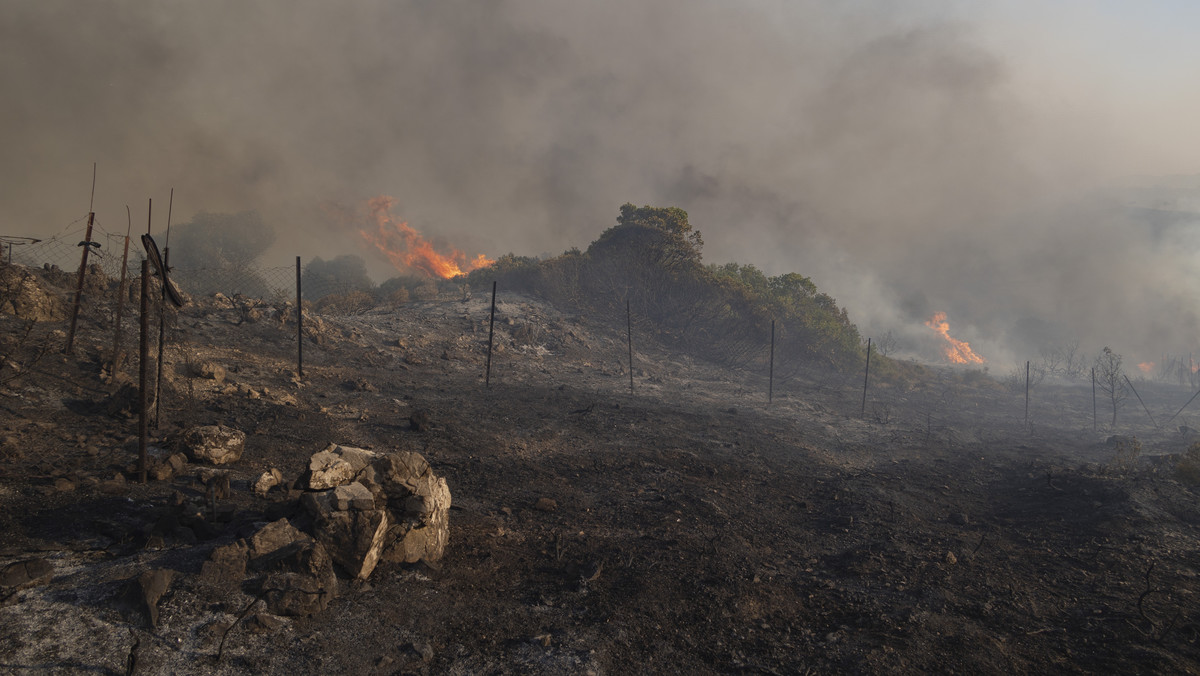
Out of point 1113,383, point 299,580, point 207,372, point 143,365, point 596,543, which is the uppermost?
point 1113,383

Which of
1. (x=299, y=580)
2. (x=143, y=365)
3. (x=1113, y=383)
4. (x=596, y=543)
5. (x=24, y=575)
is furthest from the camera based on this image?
(x=1113, y=383)

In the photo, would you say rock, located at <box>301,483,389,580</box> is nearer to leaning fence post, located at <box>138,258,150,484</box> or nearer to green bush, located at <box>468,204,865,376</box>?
leaning fence post, located at <box>138,258,150,484</box>

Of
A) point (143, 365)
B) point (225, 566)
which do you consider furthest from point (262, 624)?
point (143, 365)

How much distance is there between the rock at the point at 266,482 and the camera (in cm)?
891

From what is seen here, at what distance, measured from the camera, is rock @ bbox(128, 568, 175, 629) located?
5.02m

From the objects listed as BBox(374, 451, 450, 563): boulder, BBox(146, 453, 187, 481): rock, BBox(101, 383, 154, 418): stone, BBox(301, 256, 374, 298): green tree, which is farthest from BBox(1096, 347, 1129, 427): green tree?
BBox(301, 256, 374, 298): green tree

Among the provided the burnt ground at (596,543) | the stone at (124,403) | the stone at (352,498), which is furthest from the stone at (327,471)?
the stone at (124,403)

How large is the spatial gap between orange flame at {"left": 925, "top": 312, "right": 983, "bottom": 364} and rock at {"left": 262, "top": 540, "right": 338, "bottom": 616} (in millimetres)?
80594

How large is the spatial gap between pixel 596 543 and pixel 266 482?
622 centimetres

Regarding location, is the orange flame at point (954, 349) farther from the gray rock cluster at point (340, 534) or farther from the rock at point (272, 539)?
the rock at point (272, 539)

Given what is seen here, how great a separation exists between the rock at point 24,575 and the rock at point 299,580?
2.06m

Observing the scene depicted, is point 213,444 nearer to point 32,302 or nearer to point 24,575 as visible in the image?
point 24,575

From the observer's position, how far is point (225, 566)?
5793mm

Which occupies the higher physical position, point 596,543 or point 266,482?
point 266,482
